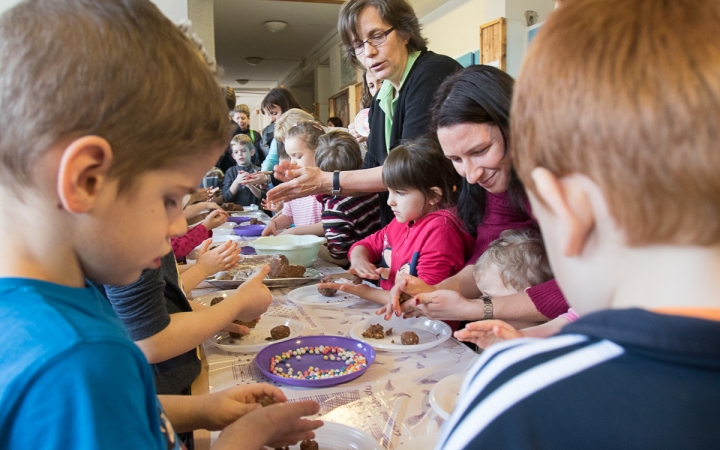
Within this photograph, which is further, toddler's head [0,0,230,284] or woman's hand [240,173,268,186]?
woman's hand [240,173,268,186]

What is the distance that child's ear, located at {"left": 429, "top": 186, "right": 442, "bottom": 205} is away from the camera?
197 centimetres

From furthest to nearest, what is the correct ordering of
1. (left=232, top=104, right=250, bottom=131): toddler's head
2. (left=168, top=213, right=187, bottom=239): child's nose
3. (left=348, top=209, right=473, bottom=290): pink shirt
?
1. (left=232, top=104, right=250, bottom=131): toddler's head
2. (left=348, top=209, right=473, bottom=290): pink shirt
3. (left=168, top=213, right=187, bottom=239): child's nose

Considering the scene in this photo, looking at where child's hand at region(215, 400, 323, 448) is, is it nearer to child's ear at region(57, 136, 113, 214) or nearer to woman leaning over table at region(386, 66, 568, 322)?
child's ear at region(57, 136, 113, 214)

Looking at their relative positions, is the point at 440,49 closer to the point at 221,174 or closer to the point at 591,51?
the point at 221,174

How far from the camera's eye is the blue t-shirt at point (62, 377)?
1.66ft

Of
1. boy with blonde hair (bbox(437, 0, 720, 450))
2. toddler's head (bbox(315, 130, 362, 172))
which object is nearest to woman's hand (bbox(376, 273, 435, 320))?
boy with blonde hair (bbox(437, 0, 720, 450))

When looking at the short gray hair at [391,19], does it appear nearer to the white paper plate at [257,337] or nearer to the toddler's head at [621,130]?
the white paper plate at [257,337]

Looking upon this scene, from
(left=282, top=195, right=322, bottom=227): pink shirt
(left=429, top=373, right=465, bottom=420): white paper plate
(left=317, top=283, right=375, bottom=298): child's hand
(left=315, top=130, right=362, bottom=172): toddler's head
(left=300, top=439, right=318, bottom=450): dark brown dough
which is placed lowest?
(left=300, top=439, right=318, bottom=450): dark brown dough

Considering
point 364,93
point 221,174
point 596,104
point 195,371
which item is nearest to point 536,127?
point 596,104

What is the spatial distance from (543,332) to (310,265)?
137cm

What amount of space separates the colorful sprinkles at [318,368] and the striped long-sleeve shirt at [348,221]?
4.37 ft

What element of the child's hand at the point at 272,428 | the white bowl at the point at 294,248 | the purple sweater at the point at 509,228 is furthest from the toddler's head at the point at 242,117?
the child's hand at the point at 272,428

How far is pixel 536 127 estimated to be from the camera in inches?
20.4

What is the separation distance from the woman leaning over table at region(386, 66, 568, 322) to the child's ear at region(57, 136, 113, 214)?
1050 mm
